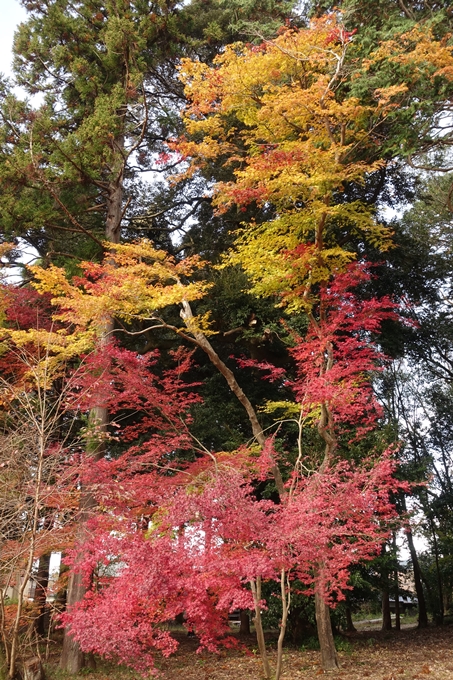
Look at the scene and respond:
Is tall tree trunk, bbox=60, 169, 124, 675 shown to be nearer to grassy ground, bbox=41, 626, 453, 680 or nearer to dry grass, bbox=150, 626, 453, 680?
grassy ground, bbox=41, 626, 453, 680

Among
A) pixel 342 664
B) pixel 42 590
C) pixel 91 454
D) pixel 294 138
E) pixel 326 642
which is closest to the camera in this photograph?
pixel 91 454

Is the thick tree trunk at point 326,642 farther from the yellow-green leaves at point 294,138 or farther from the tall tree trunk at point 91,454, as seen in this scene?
the yellow-green leaves at point 294,138

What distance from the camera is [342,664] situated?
25.7 feet

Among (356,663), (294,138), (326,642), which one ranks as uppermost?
(294,138)

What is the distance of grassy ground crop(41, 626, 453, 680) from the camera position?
7031mm

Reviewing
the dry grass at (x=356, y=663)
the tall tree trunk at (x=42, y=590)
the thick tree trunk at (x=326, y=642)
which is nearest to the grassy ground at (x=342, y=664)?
the dry grass at (x=356, y=663)

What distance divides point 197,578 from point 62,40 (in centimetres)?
1066

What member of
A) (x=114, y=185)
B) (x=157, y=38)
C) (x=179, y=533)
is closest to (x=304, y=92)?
(x=114, y=185)

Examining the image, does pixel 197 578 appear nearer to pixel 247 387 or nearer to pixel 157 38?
pixel 247 387

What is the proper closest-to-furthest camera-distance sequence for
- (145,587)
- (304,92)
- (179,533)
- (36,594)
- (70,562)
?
1. (145,587)
2. (179,533)
3. (70,562)
4. (304,92)
5. (36,594)

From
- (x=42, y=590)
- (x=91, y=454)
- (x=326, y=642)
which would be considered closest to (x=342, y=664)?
(x=326, y=642)

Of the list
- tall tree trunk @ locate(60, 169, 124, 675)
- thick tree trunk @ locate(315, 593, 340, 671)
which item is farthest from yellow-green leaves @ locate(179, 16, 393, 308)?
thick tree trunk @ locate(315, 593, 340, 671)

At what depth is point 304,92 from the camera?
7.72 m

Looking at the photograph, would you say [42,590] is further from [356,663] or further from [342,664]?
[356,663]
